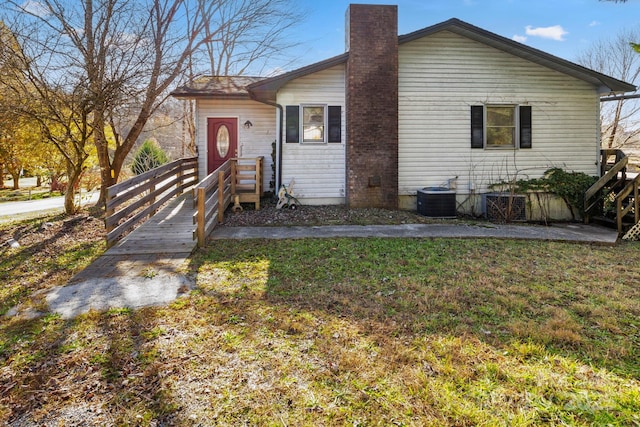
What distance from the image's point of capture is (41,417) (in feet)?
7.30

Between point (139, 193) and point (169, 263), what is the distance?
2446 millimetres

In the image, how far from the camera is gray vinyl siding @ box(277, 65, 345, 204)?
9.53 m

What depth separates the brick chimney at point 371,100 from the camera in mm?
9109

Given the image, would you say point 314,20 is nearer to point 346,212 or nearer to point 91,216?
point 346,212

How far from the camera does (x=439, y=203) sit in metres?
8.99

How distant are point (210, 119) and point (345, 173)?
4800 mm

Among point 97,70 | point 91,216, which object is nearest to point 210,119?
point 97,70

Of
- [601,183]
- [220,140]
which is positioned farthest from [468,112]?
[220,140]

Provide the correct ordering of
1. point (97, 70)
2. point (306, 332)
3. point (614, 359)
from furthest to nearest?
point (97, 70) → point (306, 332) → point (614, 359)

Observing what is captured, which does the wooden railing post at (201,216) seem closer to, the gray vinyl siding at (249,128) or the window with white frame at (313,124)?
the window with white frame at (313,124)

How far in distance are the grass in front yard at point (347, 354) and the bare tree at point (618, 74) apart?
19.5m

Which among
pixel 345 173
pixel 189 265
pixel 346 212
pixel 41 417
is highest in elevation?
pixel 345 173

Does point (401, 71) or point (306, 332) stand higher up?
point (401, 71)

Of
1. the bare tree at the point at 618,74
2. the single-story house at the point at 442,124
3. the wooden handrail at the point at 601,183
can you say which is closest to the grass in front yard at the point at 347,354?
the wooden handrail at the point at 601,183
